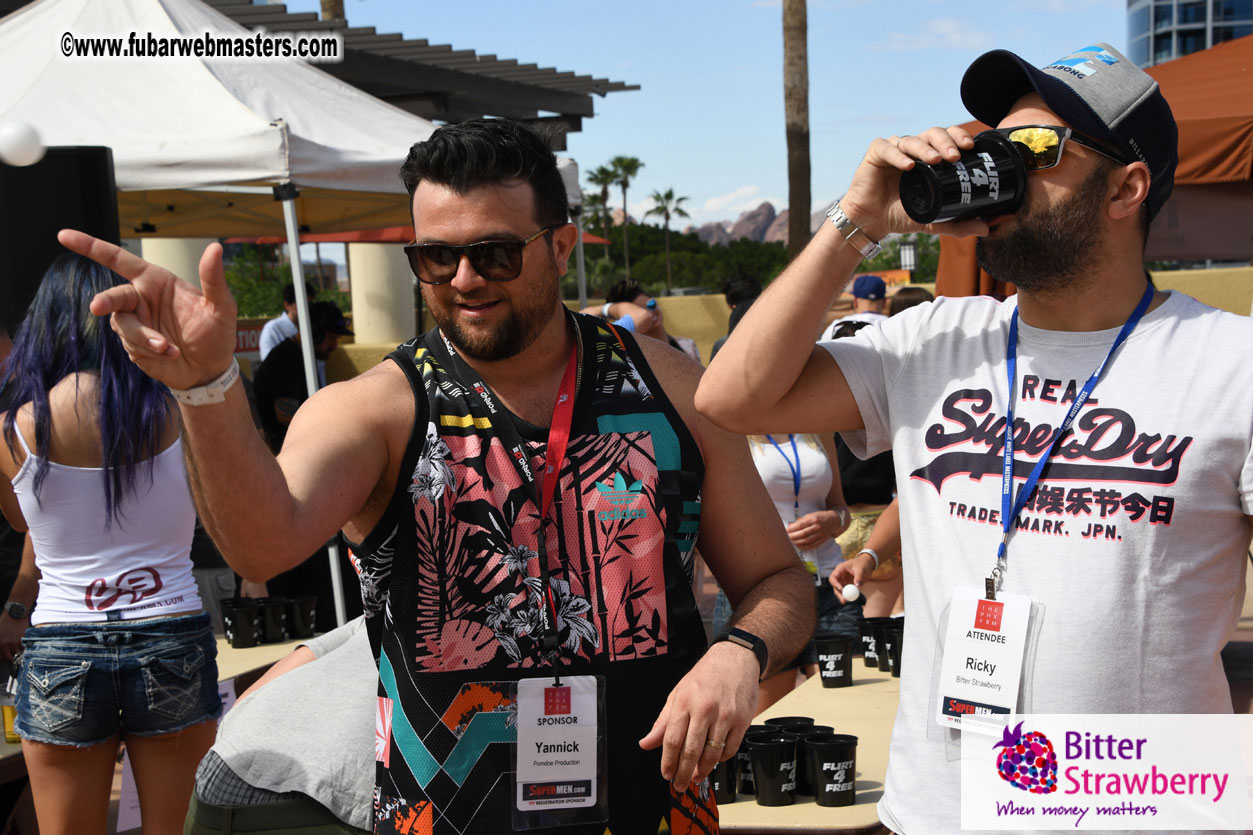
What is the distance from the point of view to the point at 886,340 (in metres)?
2.04

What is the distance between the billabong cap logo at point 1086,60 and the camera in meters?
1.85

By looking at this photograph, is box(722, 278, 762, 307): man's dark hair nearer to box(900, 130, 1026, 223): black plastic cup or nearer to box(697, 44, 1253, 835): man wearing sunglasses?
box(697, 44, 1253, 835): man wearing sunglasses

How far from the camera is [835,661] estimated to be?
384 cm

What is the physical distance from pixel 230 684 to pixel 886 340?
2777 millimetres

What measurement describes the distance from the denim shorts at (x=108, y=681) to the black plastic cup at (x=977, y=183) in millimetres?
2680

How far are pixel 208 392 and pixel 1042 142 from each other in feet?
4.22

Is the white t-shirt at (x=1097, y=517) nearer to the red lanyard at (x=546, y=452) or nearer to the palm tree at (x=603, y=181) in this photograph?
the red lanyard at (x=546, y=452)

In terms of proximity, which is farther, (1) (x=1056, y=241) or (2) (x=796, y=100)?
(2) (x=796, y=100)

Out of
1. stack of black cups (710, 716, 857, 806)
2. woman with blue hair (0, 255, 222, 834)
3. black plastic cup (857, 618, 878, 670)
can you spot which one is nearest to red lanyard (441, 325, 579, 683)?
stack of black cups (710, 716, 857, 806)

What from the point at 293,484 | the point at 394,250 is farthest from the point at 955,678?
the point at 394,250

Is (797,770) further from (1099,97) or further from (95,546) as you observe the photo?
(95,546)

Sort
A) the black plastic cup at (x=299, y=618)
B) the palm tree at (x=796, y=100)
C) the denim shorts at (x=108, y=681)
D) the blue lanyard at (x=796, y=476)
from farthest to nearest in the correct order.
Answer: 1. the palm tree at (x=796, y=100)
2. the blue lanyard at (x=796, y=476)
3. the black plastic cup at (x=299, y=618)
4. the denim shorts at (x=108, y=681)

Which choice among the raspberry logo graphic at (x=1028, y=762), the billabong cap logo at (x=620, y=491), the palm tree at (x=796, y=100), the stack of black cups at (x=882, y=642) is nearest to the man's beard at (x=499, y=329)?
the billabong cap logo at (x=620, y=491)

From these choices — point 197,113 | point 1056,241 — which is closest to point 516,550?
point 1056,241
